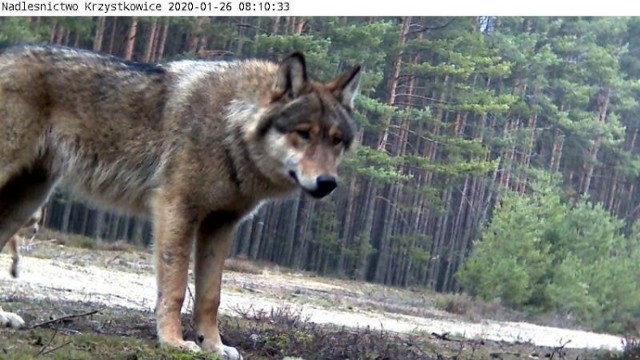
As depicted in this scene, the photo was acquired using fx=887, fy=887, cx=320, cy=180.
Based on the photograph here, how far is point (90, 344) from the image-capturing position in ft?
14.4

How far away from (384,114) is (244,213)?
19070 millimetres

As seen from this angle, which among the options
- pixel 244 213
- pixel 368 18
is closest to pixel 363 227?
pixel 368 18

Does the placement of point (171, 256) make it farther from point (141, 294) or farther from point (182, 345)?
point (141, 294)

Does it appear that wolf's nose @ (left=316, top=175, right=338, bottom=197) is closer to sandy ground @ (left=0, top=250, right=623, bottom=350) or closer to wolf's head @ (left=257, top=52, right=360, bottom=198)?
wolf's head @ (left=257, top=52, right=360, bottom=198)

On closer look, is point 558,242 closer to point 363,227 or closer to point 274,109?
point 363,227

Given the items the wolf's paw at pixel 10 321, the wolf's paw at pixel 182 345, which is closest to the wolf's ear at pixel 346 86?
the wolf's paw at pixel 182 345

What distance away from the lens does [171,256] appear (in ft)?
15.7

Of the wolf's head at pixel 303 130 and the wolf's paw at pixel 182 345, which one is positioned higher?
the wolf's head at pixel 303 130

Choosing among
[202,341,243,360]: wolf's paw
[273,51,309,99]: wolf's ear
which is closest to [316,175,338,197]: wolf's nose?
[273,51,309,99]: wolf's ear

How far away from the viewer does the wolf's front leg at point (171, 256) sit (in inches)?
186

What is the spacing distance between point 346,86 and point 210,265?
132cm

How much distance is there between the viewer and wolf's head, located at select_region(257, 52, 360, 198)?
4.74m

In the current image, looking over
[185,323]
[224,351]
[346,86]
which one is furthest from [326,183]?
[185,323]

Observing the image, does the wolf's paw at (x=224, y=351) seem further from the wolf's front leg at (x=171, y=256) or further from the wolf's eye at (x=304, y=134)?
the wolf's eye at (x=304, y=134)
